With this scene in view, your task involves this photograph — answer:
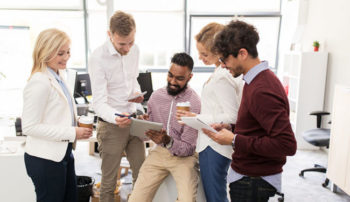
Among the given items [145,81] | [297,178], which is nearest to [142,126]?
[145,81]

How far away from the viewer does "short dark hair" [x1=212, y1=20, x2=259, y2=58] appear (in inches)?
48.6

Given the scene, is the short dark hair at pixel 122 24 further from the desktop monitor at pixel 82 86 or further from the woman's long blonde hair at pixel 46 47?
the desktop monitor at pixel 82 86

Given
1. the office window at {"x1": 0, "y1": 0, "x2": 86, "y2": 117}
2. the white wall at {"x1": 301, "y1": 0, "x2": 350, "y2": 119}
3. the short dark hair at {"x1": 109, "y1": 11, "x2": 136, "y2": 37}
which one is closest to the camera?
the short dark hair at {"x1": 109, "y1": 11, "x2": 136, "y2": 37}

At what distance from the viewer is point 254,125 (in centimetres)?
124

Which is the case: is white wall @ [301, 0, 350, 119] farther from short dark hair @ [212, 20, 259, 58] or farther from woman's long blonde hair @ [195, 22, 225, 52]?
short dark hair @ [212, 20, 259, 58]

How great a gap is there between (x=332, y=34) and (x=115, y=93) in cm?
331

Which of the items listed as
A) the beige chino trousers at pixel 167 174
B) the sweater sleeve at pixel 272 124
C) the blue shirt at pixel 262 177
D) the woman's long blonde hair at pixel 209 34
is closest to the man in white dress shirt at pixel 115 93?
the beige chino trousers at pixel 167 174

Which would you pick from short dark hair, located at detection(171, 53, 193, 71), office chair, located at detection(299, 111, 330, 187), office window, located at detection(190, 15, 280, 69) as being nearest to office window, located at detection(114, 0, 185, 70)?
office window, located at detection(190, 15, 280, 69)

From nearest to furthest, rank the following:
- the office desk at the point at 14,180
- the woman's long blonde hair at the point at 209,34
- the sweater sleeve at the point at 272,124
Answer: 1. the sweater sleeve at the point at 272,124
2. the woman's long blonde hair at the point at 209,34
3. the office desk at the point at 14,180

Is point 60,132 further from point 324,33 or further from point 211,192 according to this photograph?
point 324,33

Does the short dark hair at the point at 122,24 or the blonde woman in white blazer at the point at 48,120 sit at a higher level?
the short dark hair at the point at 122,24

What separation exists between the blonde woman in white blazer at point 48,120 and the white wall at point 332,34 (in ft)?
11.3

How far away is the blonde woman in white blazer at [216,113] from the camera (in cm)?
160

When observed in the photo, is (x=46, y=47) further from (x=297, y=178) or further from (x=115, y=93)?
(x=297, y=178)
